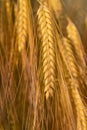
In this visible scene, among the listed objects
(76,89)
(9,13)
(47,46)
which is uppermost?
(9,13)

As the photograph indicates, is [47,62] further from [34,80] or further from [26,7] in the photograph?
[26,7]

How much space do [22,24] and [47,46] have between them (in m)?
0.12

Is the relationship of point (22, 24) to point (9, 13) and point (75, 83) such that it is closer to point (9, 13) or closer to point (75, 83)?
point (9, 13)

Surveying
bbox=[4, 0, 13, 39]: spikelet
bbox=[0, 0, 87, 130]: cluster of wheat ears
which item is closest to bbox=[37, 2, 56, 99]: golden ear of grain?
bbox=[0, 0, 87, 130]: cluster of wheat ears

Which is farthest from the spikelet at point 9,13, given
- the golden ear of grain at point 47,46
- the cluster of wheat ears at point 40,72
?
the golden ear of grain at point 47,46

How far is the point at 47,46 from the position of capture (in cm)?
103

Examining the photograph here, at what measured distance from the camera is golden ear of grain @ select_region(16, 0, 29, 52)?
1.06 m

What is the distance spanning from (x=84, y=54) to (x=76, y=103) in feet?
0.69

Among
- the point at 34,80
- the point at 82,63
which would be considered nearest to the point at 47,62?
the point at 34,80

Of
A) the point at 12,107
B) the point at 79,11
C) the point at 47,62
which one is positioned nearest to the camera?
the point at 47,62

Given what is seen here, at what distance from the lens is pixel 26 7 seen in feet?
3.61

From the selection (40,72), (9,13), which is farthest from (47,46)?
(9,13)

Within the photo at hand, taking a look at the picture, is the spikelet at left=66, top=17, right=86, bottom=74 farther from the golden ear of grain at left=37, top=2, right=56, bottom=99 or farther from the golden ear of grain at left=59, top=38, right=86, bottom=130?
the golden ear of grain at left=37, top=2, right=56, bottom=99

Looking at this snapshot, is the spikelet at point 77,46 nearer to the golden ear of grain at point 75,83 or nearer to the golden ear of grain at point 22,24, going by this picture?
the golden ear of grain at point 75,83
